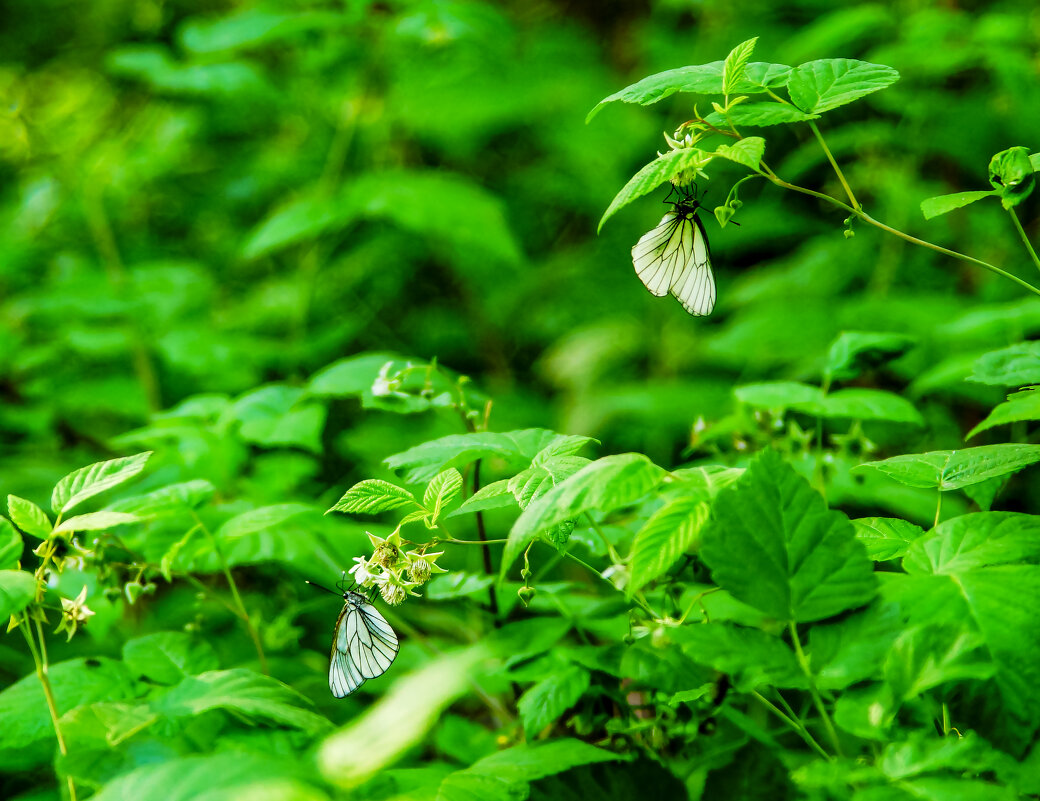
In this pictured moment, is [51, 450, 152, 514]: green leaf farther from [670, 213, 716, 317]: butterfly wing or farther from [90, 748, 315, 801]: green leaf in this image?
[670, 213, 716, 317]: butterfly wing

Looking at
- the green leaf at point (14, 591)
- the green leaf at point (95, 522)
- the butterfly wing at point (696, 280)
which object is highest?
the butterfly wing at point (696, 280)

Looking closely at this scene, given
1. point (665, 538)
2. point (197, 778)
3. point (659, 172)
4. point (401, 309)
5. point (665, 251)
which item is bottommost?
→ point (401, 309)

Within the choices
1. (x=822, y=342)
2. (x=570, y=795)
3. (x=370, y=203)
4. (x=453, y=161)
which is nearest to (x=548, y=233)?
(x=453, y=161)

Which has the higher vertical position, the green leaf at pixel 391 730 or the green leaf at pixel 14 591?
the green leaf at pixel 391 730

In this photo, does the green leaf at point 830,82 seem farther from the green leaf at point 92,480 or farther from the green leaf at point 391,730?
the green leaf at point 92,480

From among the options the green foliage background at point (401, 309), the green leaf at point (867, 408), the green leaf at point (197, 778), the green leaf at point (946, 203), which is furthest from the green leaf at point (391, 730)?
the green leaf at point (867, 408)

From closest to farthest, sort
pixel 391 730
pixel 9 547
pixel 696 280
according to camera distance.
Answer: pixel 391 730 → pixel 9 547 → pixel 696 280

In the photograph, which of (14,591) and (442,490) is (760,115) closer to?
(442,490)

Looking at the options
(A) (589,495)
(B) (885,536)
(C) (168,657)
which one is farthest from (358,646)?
(B) (885,536)
